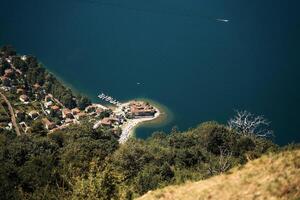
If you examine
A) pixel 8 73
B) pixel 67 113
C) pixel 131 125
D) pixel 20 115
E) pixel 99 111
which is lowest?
pixel 131 125

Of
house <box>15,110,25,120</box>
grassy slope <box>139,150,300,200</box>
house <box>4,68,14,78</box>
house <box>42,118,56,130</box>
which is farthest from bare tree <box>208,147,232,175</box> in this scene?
house <box>4,68,14,78</box>

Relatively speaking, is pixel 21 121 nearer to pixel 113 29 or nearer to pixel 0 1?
pixel 113 29

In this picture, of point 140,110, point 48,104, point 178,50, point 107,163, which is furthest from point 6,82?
point 107,163

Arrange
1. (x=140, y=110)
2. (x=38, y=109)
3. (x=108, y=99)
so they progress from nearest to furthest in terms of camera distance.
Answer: (x=140, y=110) → (x=38, y=109) → (x=108, y=99)

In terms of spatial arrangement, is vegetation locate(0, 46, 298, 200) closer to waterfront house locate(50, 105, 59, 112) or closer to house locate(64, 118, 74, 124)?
house locate(64, 118, 74, 124)

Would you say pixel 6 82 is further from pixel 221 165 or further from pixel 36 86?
pixel 221 165

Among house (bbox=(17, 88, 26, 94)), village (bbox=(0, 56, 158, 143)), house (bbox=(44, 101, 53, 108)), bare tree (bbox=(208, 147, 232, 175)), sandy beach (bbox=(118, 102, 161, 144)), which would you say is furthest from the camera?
house (bbox=(17, 88, 26, 94))
